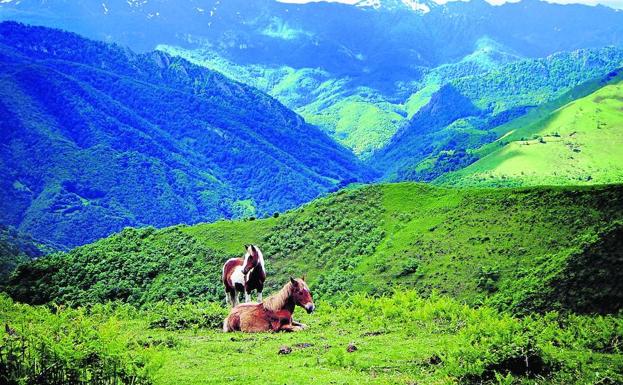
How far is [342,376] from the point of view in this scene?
1588cm

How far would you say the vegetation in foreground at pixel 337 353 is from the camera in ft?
40.7

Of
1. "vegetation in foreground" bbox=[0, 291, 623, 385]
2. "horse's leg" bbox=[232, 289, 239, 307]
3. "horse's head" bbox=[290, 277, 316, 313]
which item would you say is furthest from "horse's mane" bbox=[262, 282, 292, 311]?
"horse's leg" bbox=[232, 289, 239, 307]

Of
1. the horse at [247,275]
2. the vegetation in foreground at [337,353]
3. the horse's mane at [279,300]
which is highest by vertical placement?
the horse at [247,275]

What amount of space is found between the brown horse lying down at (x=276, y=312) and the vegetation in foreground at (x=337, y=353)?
0.73m

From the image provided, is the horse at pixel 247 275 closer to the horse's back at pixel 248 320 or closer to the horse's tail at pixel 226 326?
the horse's back at pixel 248 320

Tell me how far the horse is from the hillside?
36.1 ft

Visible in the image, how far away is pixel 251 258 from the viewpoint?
29234mm

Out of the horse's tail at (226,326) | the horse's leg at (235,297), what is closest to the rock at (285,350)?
the horse's tail at (226,326)

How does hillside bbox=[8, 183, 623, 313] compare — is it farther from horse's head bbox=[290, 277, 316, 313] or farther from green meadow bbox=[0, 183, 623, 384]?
horse's head bbox=[290, 277, 316, 313]

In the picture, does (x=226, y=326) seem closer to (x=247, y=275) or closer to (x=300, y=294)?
(x=300, y=294)

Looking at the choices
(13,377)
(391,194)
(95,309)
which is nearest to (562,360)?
(13,377)

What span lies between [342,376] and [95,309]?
25.0 metres

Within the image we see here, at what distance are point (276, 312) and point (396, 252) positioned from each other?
27.7 meters

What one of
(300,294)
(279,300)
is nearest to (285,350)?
(300,294)
